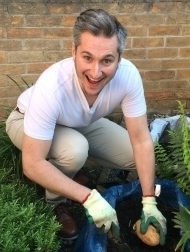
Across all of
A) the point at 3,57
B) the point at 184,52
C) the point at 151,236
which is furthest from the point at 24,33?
the point at 151,236

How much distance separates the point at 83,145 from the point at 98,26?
751mm

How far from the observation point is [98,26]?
6.07 feet

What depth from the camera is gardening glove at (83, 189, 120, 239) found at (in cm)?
192

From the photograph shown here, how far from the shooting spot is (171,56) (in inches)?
137

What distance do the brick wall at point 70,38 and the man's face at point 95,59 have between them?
4.17ft

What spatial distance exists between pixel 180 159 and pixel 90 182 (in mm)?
793

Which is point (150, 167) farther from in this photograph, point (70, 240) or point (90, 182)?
point (90, 182)

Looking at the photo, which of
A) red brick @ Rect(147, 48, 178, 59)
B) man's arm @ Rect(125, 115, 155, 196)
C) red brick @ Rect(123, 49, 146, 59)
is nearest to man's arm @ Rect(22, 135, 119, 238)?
man's arm @ Rect(125, 115, 155, 196)

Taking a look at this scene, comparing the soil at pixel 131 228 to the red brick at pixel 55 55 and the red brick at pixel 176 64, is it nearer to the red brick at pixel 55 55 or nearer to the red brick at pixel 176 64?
the red brick at pixel 55 55

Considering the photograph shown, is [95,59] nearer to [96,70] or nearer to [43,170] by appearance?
[96,70]

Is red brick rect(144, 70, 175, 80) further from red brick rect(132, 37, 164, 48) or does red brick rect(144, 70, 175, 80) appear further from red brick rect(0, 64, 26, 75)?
red brick rect(0, 64, 26, 75)

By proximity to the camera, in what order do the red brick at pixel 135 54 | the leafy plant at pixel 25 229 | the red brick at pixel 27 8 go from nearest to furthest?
1. the leafy plant at pixel 25 229
2. the red brick at pixel 27 8
3. the red brick at pixel 135 54

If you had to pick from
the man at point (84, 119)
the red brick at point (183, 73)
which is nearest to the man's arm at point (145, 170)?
the man at point (84, 119)

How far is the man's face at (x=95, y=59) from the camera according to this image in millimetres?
1860
